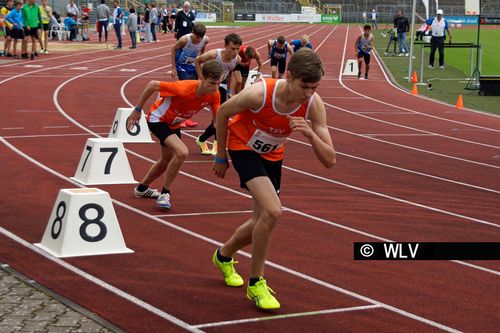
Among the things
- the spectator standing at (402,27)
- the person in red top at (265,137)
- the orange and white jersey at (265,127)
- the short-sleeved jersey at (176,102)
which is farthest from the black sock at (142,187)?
the spectator standing at (402,27)

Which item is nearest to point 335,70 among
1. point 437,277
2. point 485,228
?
point 485,228

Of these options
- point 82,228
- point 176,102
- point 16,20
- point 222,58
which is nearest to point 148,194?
point 176,102

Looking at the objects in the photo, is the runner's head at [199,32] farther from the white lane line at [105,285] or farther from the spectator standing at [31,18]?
the spectator standing at [31,18]

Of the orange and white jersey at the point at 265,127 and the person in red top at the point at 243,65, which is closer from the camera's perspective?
the orange and white jersey at the point at 265,127

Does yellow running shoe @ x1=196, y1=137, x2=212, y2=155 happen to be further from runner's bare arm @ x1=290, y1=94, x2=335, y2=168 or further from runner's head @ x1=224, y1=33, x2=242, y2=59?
runner's bare arm @ x1=290, y1=94, x2=335, y2=168

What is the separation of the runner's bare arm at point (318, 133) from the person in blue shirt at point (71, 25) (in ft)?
133

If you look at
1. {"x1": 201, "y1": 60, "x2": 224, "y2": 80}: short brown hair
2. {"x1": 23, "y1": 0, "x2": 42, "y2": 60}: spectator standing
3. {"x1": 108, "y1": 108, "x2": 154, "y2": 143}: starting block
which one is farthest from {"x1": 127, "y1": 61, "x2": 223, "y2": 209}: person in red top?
{"x1": 23, "y1": 0, "x2": 42, "y2": 60}: spectator standing

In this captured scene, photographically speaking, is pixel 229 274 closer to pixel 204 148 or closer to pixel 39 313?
pixel 39 313

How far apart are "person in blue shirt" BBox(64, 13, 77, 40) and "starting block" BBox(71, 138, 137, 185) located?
114ft

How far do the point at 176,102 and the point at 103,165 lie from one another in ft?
6.36

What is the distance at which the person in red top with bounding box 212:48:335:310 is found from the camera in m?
6.60

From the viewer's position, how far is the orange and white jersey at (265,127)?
681 cm

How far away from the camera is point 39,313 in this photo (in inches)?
269

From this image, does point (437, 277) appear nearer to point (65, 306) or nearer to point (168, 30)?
point (65, 306)
